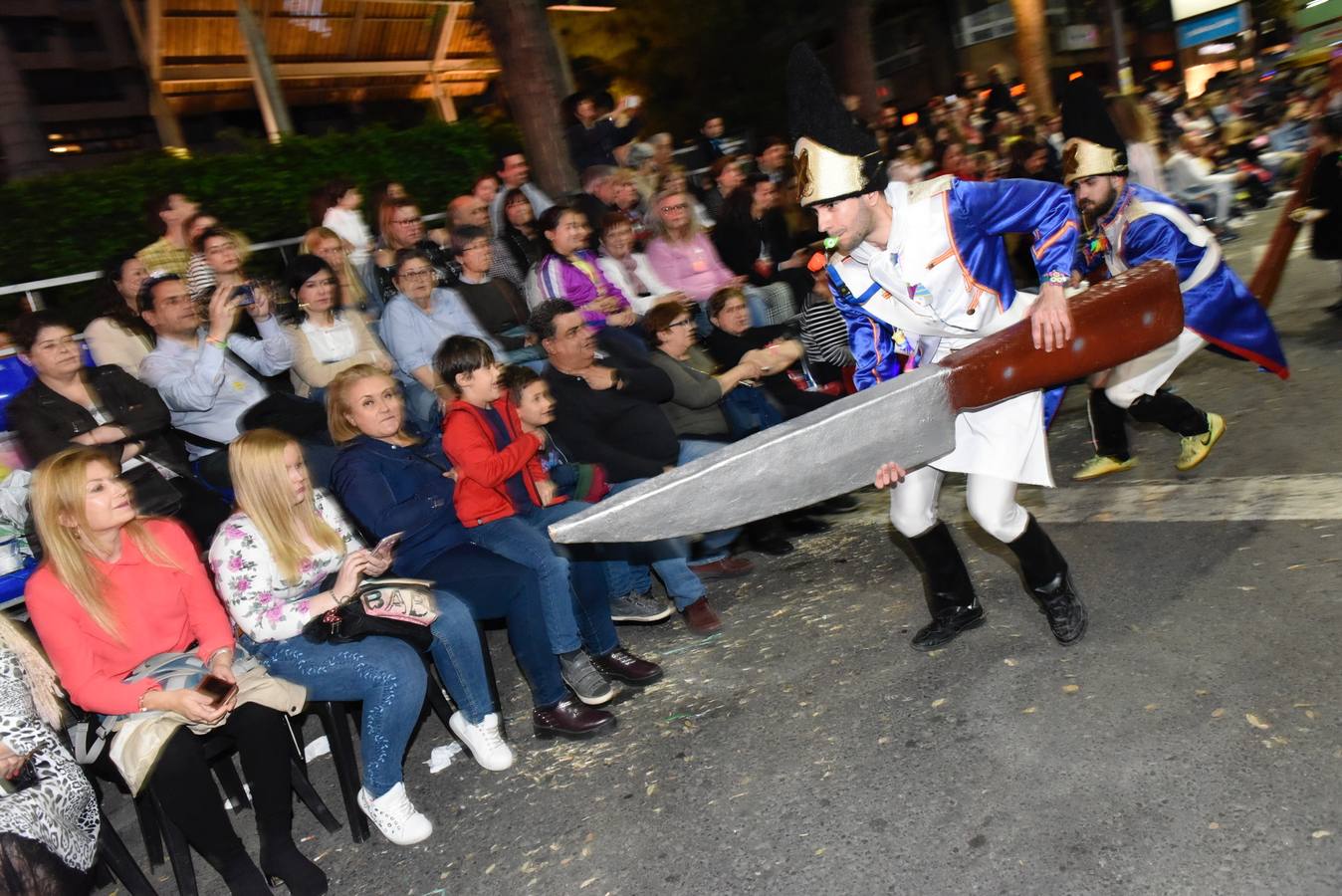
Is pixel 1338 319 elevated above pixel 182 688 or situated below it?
below

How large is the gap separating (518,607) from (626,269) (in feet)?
10.9

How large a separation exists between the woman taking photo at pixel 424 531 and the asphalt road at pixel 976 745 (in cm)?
24

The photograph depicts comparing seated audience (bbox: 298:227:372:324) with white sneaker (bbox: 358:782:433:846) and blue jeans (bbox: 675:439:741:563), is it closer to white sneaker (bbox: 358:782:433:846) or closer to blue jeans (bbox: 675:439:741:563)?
blue jeans (bbox: 675:439:741:563)

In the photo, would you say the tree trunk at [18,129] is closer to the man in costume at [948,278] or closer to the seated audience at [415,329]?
the seated audience at [415,329]

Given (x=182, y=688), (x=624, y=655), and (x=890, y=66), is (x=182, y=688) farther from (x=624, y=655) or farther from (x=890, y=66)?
(x=890, y=66)

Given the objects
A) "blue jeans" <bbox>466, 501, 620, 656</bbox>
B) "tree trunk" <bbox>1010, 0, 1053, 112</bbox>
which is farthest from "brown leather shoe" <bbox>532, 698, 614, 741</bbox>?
"tree trunk" <bbox>1010, 0, 1053, 112</bbox>

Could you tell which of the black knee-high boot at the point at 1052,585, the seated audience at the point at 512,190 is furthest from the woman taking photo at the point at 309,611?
the seated audience at the point at 512,190

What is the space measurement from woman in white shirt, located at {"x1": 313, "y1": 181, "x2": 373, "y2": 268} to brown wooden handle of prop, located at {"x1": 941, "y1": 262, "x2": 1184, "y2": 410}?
4.72 metres

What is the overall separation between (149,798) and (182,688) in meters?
0.65

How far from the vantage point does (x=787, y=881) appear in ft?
9.96

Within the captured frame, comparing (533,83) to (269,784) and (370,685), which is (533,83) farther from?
(269,784)

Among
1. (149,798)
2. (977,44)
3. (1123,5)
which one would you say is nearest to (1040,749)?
(149,798)

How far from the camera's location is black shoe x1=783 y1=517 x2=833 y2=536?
5953 millimetres

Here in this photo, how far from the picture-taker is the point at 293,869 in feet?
11.8
